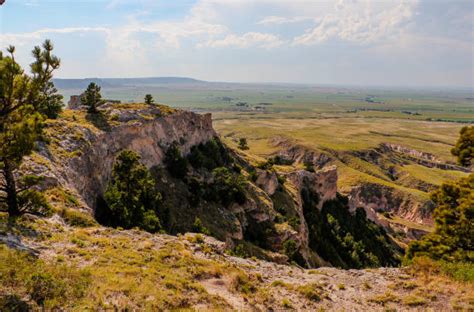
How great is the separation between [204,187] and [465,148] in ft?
111

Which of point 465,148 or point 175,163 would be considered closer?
point 465,148

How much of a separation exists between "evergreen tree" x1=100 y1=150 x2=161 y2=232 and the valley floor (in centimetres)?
718

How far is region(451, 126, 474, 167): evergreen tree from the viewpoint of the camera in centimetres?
2636

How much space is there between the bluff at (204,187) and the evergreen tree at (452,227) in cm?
1959

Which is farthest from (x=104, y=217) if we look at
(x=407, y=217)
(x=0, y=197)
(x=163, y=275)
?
(x=407, y=217)

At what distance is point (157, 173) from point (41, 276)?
3400 cm

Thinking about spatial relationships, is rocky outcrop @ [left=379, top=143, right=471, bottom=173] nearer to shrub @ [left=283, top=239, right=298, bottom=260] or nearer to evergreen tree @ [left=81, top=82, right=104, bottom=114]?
shrub @ [left=283, top=239, right=298, bottom=260]

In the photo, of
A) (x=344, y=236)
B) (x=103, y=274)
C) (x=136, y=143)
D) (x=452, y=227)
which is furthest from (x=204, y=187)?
(x=344, y=236)

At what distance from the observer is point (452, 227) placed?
25.9 meters

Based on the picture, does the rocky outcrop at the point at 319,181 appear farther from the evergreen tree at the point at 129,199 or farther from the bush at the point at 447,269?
the bush at the point at 447,269

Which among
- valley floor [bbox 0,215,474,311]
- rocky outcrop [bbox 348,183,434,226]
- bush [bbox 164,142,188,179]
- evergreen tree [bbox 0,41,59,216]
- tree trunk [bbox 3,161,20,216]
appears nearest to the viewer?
valley floor [bbox 0,215,474,311]

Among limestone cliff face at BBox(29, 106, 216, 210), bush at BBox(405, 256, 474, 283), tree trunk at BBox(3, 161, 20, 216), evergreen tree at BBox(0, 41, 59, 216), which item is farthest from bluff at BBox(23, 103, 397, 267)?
bush at BBox(405, 256, 474, 283)

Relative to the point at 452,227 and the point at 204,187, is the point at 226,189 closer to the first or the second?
the point at 204,187

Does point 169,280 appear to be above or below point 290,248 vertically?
above
